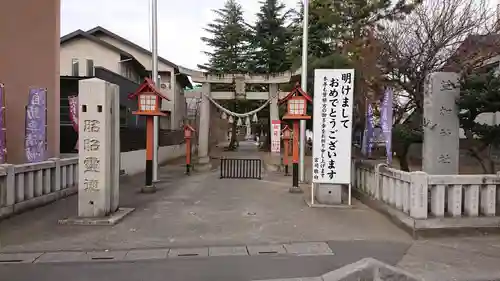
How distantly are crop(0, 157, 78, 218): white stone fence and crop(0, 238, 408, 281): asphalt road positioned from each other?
133 inches

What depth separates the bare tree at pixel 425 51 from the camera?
1203 cm

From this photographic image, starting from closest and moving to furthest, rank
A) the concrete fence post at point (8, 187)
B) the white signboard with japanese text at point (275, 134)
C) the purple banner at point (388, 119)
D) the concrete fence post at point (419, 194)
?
the concrete fence post at point (419, 194)
the concrete fence post at point (8, 187)
the purple banner at point (388, 119)
the white signboard with japanese text at point (275, 134)

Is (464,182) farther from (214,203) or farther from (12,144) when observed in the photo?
(12,144)

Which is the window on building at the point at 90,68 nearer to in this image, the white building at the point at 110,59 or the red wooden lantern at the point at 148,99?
the white building at the point at 110,59

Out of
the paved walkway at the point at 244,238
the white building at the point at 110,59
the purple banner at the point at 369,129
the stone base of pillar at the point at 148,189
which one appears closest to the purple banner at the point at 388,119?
the paved walkway at the point at 244,238

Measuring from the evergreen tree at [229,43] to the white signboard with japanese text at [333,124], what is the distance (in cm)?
3016

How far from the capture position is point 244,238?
775 cm

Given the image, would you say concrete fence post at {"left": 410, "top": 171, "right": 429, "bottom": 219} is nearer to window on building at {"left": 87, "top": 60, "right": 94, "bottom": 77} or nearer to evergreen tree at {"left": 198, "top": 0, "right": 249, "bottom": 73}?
window on building at {"left": 87, "top": 60, "right": 94, "bottom": 77}

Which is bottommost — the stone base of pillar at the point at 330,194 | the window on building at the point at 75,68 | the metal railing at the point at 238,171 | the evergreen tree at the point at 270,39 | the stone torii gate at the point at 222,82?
the metal railing at the point at 238,171

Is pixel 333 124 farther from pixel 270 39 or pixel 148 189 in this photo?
pixel 270 39

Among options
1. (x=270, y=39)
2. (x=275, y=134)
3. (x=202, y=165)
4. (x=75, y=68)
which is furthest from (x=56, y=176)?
(x=270, y=39)

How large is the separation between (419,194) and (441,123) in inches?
124

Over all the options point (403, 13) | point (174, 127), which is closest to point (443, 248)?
point (403, 13)

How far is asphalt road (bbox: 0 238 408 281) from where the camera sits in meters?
5.61
